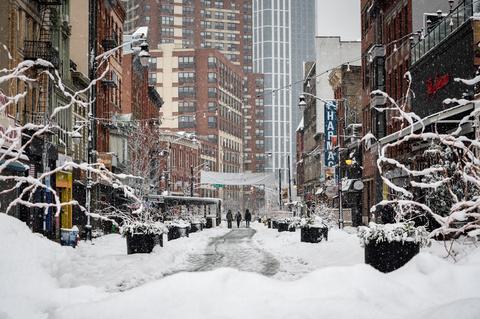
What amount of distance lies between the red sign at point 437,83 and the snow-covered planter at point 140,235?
13.7 metres

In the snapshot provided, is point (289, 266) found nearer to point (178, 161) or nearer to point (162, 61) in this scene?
point (178, 161)

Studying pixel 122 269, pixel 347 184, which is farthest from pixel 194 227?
pixel 122 269

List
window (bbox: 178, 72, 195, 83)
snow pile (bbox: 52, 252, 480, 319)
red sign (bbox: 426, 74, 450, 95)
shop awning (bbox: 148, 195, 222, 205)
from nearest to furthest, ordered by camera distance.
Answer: snow pile (bbox: 52, 252, 480, 319)
red sign (bbox: 426, 74, 450, 95)
shop awning (bbox: 148, 195, 222, 205)
window (bbox: 178, 72, 195, 83)

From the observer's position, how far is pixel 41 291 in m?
10.3

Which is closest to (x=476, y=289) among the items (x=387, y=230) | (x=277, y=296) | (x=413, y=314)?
(x=413, y=314)

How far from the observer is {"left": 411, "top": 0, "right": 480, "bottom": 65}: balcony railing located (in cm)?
2700

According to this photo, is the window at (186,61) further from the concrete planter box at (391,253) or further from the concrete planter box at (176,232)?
the concrete planter box at (391,253)

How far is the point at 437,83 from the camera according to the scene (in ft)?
99.1

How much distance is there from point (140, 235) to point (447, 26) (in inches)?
610

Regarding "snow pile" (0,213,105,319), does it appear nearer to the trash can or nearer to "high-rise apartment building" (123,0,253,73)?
the trash can

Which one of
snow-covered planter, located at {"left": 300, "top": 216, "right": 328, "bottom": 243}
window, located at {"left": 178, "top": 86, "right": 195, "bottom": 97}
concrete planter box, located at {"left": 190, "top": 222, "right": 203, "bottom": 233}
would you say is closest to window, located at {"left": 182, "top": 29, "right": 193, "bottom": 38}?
window, located at {"left": 178, "top": 86, "right": 195, "bottom": 97}

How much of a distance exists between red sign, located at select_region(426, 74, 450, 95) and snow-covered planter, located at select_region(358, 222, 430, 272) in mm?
15484

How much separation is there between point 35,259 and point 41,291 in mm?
2200

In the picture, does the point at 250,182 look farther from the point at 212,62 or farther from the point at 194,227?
the point at 212,62
